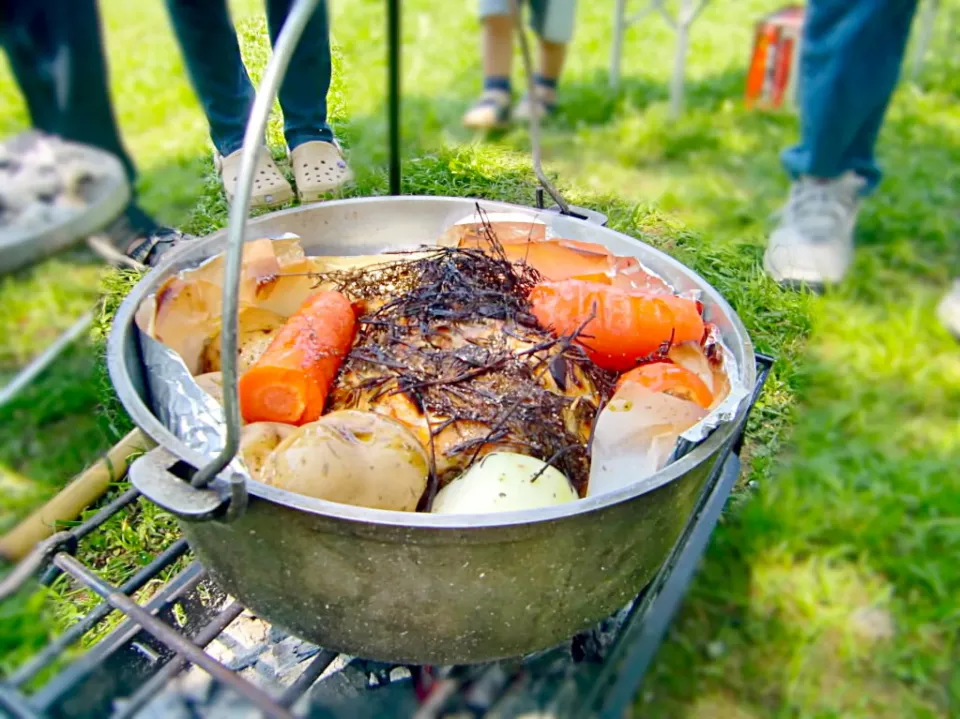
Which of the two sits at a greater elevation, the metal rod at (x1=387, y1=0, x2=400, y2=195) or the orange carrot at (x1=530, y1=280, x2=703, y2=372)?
the metal rod at (x1=387, y1=0, x2=400, y2=195)

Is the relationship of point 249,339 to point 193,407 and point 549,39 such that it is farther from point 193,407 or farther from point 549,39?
point 549,39

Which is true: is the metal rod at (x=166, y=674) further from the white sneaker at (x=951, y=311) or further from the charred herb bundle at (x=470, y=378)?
the white sneaker at (x=951, y=311)

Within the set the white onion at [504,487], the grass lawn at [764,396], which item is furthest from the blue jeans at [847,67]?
the white onion at [504,487]

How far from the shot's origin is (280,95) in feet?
6.58

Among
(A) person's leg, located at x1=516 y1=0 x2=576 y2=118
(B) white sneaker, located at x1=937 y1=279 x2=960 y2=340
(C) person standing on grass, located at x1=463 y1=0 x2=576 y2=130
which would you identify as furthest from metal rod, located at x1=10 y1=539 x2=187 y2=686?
(C) person standing on grass, located at x1=463 y1=0 x2=576 y2=130

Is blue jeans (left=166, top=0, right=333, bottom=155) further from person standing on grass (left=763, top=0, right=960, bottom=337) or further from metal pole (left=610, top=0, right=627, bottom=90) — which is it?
metal pole (left=610, top=0, right=627, bottom=90)

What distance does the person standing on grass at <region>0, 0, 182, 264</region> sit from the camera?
0.98 meters

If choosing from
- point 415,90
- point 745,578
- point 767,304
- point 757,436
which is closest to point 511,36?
point 415,90

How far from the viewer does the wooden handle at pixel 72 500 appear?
79.8 inches

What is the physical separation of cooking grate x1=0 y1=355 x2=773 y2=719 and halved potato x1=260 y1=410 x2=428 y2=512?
1.16 ft

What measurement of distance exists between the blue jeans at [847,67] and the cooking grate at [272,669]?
1.81 metres

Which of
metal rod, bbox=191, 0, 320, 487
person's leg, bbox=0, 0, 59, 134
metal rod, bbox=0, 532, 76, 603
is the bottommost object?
metal rod, bbox=0, 532, 76, 603

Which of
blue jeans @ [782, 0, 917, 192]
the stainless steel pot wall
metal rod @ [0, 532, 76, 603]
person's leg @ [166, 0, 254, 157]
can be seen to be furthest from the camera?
blue jeans @ [782, 0, 917, 192]

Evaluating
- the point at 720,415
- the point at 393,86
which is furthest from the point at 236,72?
the point at 720,415
